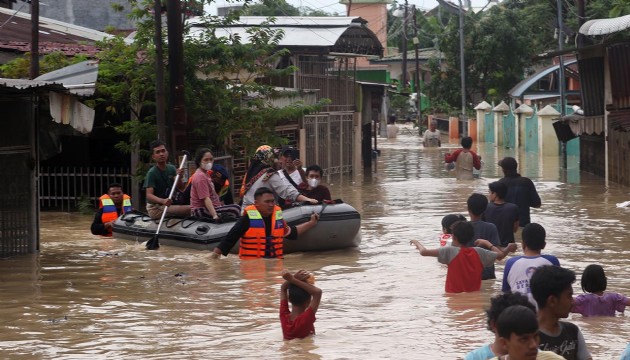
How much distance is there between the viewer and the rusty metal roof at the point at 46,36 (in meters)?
23.7

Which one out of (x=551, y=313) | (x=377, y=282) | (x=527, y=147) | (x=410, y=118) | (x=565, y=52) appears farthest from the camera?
(x=410, y=118)

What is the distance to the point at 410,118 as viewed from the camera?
85.1 meters

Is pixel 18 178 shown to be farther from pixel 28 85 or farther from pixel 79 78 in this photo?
pixel 28 85

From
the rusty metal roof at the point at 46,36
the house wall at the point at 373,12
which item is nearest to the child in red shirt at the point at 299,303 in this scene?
the rusty metal roof at the point at 46,36

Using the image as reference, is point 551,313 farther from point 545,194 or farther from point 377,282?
point 545,194

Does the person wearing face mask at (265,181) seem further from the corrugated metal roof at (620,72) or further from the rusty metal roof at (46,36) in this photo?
the corrugated metal roof at (620,72)

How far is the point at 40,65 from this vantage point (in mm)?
22000

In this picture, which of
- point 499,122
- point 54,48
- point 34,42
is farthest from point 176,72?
point 499,122

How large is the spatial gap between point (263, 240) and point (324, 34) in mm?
17512

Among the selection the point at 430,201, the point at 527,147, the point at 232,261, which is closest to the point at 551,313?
the point at 232,261

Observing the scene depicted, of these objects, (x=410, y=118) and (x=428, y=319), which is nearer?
(x=428, y=319)

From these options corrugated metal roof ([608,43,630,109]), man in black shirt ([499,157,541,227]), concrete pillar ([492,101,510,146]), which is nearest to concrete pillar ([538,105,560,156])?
concrete pillar ([492,101,510,146])

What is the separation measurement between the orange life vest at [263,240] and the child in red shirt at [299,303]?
4514 millimetres

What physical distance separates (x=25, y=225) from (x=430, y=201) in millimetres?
11774
